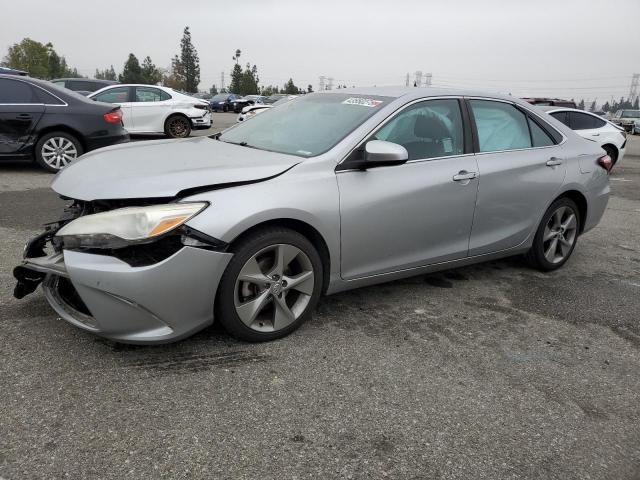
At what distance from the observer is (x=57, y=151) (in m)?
8.19

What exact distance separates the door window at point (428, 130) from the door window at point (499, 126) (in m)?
0.21

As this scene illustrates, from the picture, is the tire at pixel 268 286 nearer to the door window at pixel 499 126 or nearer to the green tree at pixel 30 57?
the door window at pixel 499 126

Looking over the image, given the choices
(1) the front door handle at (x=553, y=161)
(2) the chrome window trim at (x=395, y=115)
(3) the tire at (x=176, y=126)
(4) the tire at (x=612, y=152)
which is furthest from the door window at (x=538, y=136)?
(3) the tire at (x=176, y=126)

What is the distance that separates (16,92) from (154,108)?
5.69 metres

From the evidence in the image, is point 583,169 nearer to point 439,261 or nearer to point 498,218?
point 498,218

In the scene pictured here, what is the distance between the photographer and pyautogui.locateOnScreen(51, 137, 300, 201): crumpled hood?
2.77 meters

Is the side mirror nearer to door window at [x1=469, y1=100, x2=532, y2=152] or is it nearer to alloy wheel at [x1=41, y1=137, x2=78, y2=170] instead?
door window at [x1=469, y1=100, x2=532, y2=152]

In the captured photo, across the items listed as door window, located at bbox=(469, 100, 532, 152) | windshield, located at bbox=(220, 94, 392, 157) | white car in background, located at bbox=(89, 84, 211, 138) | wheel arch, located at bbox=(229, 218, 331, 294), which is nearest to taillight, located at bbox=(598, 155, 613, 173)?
door window, located at bbox=(469, 100, 532, 152)

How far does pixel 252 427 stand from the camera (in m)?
2.39

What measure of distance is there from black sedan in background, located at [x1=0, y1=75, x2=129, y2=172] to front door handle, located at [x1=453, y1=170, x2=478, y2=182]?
20.8ft

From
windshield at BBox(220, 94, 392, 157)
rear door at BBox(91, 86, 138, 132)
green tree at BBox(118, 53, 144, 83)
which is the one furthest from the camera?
green tree at BBox(118, 53, 144, 83)

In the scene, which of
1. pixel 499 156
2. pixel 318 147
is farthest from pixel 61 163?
pixel 499 156

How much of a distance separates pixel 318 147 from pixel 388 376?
4.85 ft

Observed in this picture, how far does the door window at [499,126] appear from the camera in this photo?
13.4ft
